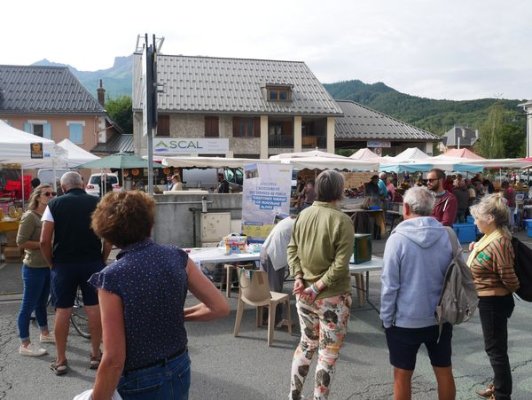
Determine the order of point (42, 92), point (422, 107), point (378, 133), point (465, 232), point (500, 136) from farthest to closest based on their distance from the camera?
point (422, 107)
point (500, 136)
point (378, 133)
point (42, 92)
point (465, 232)

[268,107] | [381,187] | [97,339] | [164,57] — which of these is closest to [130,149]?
[164,57]

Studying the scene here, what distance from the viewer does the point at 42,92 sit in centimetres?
3222

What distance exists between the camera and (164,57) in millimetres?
33031

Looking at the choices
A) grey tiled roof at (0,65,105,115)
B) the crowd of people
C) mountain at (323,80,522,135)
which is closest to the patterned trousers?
the crowd of people

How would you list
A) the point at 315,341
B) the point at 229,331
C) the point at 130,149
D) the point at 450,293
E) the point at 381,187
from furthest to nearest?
the point at 130,149 → the point at 381,187 → the point at 229,331 → the point at 315,341 → the point at 450,293

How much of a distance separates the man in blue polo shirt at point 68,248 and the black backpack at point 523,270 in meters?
3.15

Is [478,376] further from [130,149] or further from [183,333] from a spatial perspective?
[130,149]

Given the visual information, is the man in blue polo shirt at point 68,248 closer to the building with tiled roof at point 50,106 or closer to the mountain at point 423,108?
the building with tiled roof at point 50,106

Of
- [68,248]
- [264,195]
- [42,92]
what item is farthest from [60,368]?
[42,92]

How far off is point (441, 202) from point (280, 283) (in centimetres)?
211

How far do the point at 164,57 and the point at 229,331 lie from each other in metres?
30.5

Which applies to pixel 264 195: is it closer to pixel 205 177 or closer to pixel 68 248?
pixel 68 248

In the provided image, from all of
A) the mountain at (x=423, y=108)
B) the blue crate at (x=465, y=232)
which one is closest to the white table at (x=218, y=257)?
the blue crate at (x=465, y=232)

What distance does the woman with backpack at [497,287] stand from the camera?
337cm
